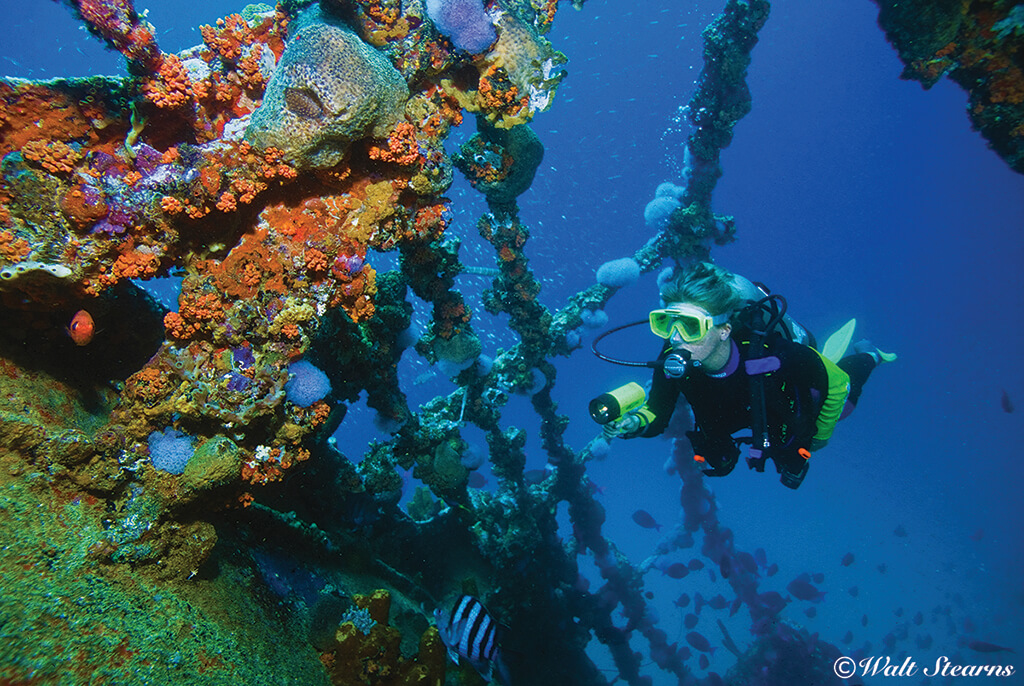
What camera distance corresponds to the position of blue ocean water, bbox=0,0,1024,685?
37062 millimetres

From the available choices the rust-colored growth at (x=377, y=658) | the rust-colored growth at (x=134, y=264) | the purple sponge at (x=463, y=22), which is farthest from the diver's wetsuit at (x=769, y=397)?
the rust-colored growth at (x=134, y=264)

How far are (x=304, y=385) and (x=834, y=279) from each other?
A: 9982 cm

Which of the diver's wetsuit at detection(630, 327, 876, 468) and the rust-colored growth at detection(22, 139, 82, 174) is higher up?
the diver's wetsuit at detection(630, 327, 876, 468)

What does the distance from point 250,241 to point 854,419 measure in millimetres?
76099

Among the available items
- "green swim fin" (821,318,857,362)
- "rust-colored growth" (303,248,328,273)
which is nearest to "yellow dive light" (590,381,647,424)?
"rust-colored growth" (303,248,328,273)

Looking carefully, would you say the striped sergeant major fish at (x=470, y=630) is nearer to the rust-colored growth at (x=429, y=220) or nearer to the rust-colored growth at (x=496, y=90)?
the rust-colored growth at (x=429, y=220)

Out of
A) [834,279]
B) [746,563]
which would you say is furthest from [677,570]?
[834,279]

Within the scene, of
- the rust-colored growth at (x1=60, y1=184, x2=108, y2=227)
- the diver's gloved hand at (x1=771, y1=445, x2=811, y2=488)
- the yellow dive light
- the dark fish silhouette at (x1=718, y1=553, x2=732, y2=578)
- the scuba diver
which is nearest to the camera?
the rust-colored growth at (x1=60, y1=184, x2=108, y2=227)

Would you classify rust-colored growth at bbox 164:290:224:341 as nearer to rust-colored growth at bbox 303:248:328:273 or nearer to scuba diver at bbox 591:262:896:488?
rust-colored growth at bbox 303:248:328:273

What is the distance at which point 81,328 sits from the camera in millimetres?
2949

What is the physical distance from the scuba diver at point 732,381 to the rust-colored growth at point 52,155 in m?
4.38

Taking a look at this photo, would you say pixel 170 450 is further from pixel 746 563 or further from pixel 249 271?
pixel 746 563

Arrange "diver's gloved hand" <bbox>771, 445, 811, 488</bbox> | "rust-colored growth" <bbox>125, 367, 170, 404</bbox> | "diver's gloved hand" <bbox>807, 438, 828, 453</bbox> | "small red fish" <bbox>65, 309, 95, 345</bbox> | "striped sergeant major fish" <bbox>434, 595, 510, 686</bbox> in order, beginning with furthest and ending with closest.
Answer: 1. "diver's gloved hand" <bbox>807, 438, 828, 453</bbox>
2. "diver's gloved hand" <bbox>771, 445, 811, 488</bbox>
3. "striped sergeant major fish" <bbox>434, 595, 510, 686</bbox>
4. "small red fish" <bbox>65, 309, 95, 345</bbox>
5. "rust-colored growth" <bbox>125, 367, 170, 404</bbox>

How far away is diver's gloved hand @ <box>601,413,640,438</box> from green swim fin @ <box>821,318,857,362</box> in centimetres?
300
